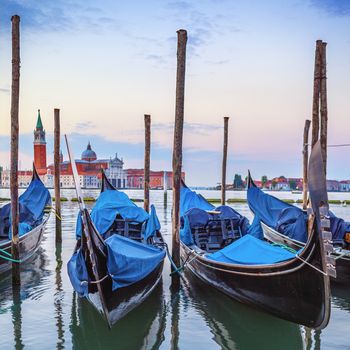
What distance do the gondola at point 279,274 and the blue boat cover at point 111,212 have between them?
1.07 m

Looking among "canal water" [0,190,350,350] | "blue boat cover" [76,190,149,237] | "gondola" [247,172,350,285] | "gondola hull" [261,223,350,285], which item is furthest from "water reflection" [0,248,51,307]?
"gondola hull" [261,223,350,285]

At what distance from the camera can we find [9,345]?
4773 mm

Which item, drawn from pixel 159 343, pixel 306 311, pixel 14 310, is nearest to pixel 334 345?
pixel 306 311

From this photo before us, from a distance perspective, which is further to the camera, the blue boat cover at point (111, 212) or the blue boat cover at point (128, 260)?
the blue boat cover at point (111, 212)

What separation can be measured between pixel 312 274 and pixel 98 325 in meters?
2.37

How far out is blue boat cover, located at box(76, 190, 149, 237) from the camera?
7.14 metres

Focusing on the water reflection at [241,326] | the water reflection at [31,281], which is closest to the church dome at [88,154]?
the water reflection at [31,281]

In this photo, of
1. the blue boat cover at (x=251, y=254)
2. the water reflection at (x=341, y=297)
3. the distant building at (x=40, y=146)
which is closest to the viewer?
the blue boat cover at (x=251, y=254)

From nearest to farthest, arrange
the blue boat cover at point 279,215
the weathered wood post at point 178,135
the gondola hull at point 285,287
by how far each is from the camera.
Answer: the gondola hull at point 285,287 → the weathered wood post at point 178,135 → the blue boat cover at point 279,215

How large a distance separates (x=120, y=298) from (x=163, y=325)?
72 centimetres

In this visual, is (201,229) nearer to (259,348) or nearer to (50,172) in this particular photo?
(259,348)

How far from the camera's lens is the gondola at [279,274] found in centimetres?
431

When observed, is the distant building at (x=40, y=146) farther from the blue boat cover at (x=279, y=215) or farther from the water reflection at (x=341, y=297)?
the water reflection at (x=341, y=297)

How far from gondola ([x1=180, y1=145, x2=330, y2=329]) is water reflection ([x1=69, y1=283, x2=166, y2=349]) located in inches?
35.1
